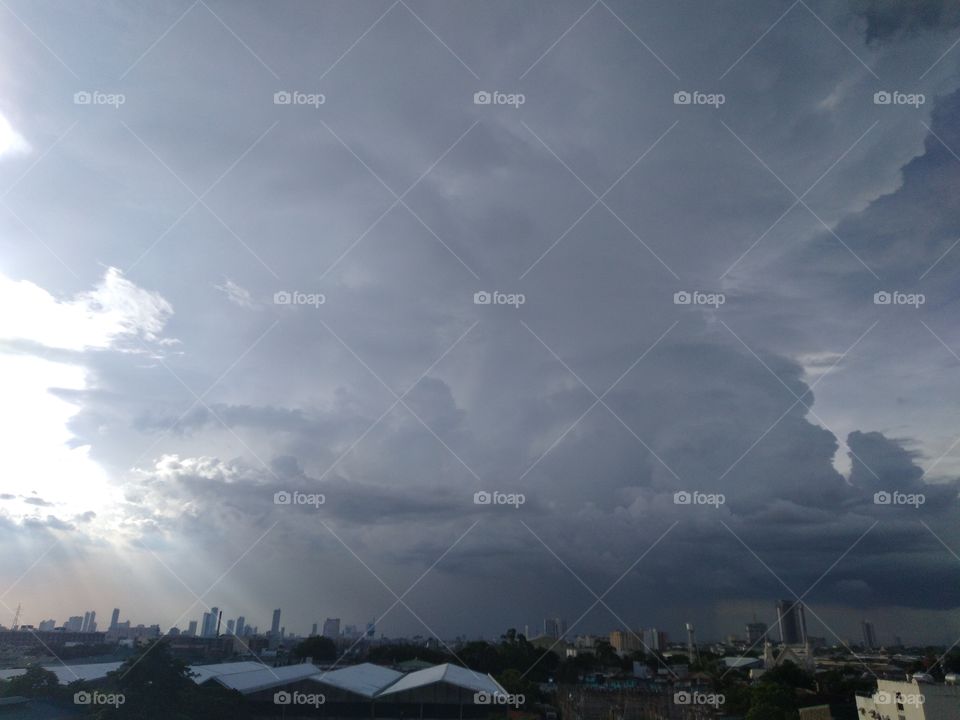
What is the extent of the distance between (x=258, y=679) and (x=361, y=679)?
3900mm

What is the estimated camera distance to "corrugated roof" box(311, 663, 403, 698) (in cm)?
1911

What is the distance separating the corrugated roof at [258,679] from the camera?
18031mm

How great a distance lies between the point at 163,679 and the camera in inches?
591

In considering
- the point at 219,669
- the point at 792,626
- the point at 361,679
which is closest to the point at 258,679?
the point at 219,669

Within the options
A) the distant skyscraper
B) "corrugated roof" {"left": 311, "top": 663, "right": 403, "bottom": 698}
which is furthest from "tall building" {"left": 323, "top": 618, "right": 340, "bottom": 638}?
the distant skyscraper

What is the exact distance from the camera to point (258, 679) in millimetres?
19484

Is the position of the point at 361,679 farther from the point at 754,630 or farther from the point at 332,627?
the point at 754,630

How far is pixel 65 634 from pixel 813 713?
43.8 meters

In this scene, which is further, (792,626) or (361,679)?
(792,626)

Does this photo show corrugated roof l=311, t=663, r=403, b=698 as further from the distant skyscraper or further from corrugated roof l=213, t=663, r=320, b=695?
the distant skyscraper

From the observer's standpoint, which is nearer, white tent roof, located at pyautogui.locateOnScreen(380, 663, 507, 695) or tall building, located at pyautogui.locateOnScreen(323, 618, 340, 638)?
white tent roof, located at pyautogui.locateOnScreen(380, 663, 507, 695)

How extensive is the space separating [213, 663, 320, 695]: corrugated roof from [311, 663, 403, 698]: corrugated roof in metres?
1.02

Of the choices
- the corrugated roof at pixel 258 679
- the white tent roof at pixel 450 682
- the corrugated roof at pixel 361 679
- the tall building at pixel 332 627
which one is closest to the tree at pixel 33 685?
the corrugated roof at pixel 258 679

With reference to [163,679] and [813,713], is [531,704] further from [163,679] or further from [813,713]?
[163,679]
